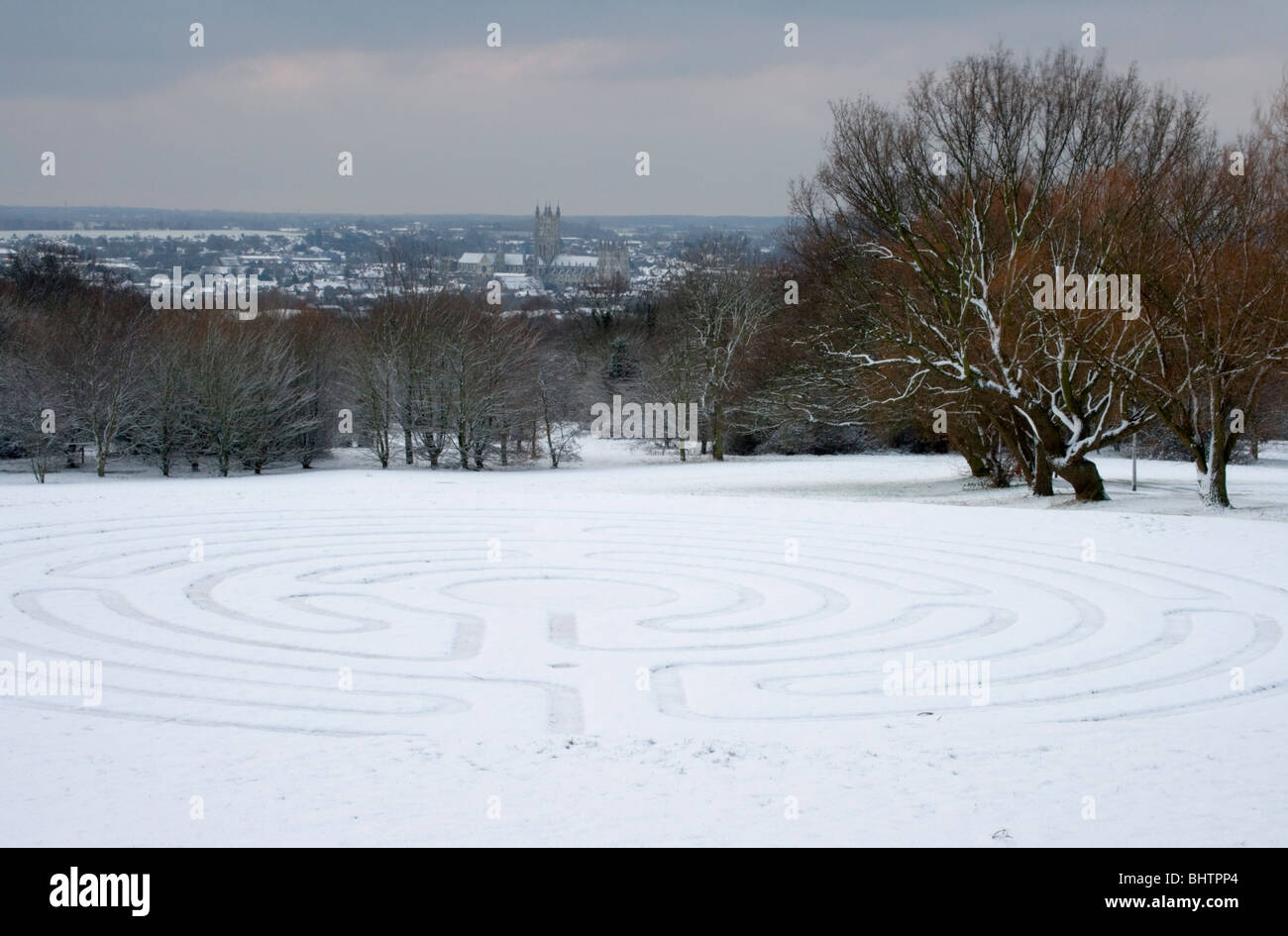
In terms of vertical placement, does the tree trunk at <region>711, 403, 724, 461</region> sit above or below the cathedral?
below

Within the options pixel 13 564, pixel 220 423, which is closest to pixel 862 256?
pixel 220 423

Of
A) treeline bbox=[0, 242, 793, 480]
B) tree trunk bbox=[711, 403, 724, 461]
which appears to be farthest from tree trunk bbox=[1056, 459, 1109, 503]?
tree trunk bbox=[711, 403, 724, 461]

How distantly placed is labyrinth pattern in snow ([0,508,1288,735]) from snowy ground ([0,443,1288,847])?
6 centimetres

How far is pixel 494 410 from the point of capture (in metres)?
44.8

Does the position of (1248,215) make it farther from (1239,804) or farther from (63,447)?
(63,447)

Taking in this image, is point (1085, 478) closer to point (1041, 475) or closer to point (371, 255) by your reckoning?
point (1041, 475)

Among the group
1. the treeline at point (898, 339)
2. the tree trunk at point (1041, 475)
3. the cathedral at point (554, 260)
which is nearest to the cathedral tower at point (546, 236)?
the cathedral at point (554, 260)

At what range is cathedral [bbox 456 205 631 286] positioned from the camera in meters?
127

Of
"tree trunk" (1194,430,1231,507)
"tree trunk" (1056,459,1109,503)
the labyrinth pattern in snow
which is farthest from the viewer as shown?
"tree trunk" (1056,459,1109,503)

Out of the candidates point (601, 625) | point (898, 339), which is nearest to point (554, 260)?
point (898, 339)

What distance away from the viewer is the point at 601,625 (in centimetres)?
A: 1485

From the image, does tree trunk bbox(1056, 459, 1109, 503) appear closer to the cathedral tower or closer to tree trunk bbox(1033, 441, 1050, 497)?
tree trunk bbox(1033, 441, 1050, 497)

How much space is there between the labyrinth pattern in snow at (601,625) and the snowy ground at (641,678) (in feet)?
0.21
